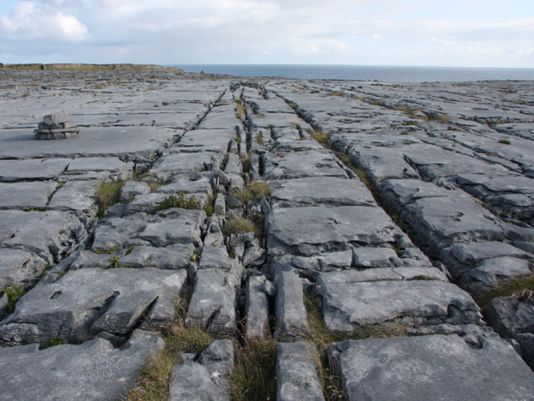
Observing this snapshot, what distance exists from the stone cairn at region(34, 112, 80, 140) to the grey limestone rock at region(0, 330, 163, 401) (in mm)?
5481

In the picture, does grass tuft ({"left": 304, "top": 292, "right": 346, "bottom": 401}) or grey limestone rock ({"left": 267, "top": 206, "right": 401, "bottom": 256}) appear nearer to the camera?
grass tuft ({"left": 304, "top": 292, "right": 346, "bottom": 401})

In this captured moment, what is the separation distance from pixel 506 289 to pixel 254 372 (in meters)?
1.76

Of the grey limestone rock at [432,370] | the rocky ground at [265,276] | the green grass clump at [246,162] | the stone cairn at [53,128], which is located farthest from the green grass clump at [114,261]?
the stone cairn at [53,128]

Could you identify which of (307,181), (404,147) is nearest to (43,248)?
(307,181)

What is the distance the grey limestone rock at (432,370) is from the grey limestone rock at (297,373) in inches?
5.2

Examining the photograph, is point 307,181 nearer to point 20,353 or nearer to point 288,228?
point 288,228

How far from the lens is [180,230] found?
3.41 m

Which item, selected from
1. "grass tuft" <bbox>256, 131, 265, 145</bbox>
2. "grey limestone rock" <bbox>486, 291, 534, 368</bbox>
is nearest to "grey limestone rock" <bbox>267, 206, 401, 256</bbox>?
"grey limestone rock" <bbox>486, 291, 534, 368</bbox>

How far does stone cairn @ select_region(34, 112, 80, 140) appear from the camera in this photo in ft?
22.3

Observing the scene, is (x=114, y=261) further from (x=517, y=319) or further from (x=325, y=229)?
(x=517, y=319)

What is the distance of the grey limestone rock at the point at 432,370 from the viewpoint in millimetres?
1834

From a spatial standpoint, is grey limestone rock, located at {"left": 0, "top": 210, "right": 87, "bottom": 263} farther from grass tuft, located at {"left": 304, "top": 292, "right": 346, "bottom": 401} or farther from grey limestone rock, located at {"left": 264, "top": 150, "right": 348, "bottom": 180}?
grey limestone rock, located at {"left": 264, "top": 150, "right": 348, "bottom": 180}

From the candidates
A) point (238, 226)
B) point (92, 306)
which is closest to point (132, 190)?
point (238, 226)

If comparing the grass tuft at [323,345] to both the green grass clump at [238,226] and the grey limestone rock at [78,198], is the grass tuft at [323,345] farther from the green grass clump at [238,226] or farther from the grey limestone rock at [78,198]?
the grey limestone rock at [78,198]
